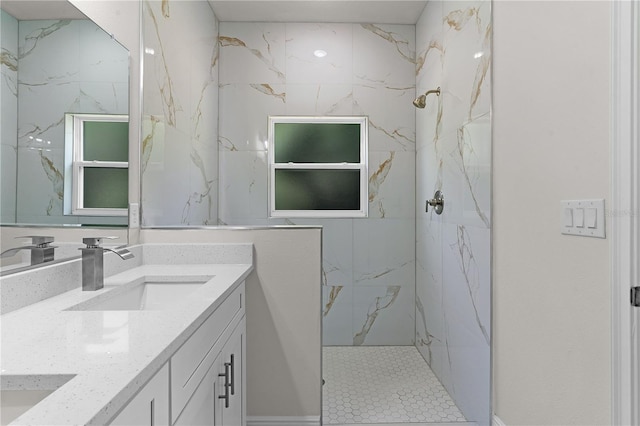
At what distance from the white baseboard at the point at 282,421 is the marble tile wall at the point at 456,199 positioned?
0.83 m

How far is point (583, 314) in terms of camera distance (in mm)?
1219

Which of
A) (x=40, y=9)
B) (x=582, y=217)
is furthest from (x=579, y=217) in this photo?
(x=40, y=9)

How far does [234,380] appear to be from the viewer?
60.2 inches

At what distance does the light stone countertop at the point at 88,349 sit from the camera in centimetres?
55

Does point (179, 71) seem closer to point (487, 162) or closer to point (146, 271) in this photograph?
Answer: point (146, 271)

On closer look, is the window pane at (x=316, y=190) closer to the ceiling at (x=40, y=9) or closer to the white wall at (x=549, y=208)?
the white wall at (x=549, y=208)

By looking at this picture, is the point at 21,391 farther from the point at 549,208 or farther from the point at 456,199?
the point at 456,199

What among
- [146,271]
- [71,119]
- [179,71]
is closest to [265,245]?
[146,271]

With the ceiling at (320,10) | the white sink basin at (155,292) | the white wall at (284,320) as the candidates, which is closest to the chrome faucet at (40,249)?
the white sink basin at (155,292)

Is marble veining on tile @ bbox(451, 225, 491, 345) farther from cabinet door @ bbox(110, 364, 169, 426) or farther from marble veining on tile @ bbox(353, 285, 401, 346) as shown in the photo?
cabinet door @ bbox(110, 364, 169, 426)

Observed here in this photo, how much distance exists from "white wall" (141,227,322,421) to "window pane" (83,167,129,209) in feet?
1.62

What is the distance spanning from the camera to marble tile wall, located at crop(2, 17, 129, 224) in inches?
43.6

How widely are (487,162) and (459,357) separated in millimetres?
1123

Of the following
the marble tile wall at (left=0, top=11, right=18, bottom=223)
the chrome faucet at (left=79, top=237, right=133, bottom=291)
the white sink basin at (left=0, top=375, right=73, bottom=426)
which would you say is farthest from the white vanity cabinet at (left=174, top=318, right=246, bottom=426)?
the marble tile wall at (left=0, top=11, right=18, bottom=223)
